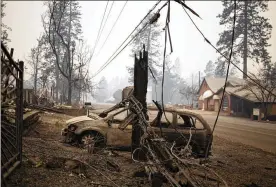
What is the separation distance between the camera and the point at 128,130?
764cm

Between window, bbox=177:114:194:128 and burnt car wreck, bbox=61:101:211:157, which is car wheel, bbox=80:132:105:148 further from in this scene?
window, bbox=177:114:194:128

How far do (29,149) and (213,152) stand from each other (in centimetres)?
598

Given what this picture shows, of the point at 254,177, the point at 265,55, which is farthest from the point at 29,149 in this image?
the point at 265,55

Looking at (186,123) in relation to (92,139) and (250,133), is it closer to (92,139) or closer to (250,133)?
(250,133)

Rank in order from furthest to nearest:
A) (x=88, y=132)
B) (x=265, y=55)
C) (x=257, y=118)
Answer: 1. (x=257, y=118)
2. (x=265, y=55)
3. (x=88, y=132)

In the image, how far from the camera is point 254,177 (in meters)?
6.31

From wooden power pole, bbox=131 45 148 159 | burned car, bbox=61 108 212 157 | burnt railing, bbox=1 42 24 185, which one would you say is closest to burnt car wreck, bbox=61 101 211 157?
burned car, bbox=61 108 212 157

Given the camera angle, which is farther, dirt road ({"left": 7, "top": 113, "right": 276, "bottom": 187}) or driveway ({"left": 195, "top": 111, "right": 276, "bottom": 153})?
driveway ({"left": 195, "top": 111, "right": 276, "bottom": 153})

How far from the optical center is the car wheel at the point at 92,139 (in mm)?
7410

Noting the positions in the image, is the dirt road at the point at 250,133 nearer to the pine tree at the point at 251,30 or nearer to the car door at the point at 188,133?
the car door at the point at 188,133

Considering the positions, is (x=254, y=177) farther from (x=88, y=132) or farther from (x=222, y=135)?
(x=88, y=132)

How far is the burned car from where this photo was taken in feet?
24.8

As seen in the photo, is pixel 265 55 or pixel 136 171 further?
pixel 265 55

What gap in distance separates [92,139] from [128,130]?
1.09m
